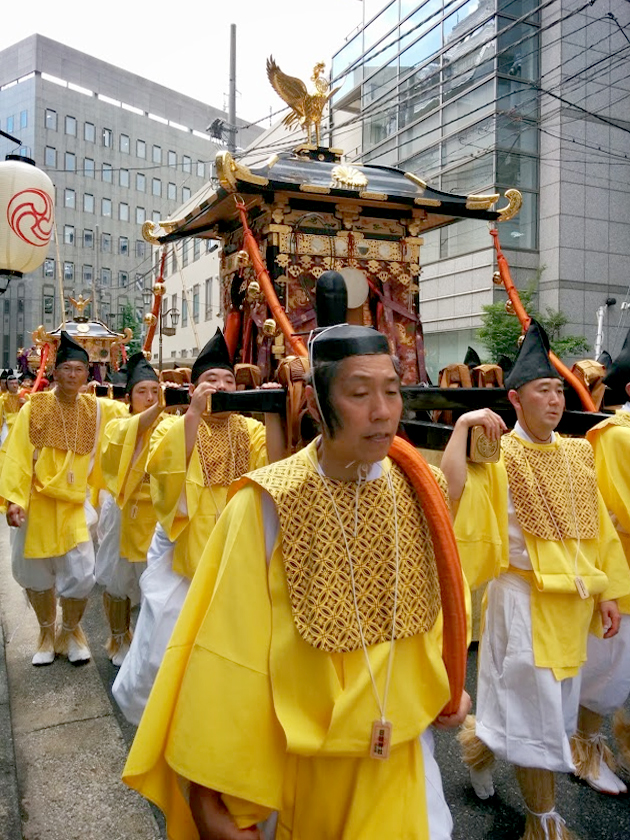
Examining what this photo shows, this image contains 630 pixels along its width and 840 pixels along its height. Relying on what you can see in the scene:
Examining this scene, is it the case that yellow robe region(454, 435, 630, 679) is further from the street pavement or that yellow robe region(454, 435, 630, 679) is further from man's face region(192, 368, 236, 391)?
man's face region(192, 368, 236, 391)

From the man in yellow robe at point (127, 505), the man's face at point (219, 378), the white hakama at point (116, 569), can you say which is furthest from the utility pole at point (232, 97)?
the man's face at point (219, 378)

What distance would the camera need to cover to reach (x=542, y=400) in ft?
9.38

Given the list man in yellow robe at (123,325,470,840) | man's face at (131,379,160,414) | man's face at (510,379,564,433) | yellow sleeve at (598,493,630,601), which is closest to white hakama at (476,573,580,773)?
yellow sleeve at (598,493,630,601)

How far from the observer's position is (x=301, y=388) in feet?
6.78

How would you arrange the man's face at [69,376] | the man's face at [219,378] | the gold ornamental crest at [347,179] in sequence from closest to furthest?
the man's face at [219,378] < the man's face at [69,376] < the gold ornamental crest at [347,179]

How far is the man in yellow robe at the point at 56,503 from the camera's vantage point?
4.79 meters

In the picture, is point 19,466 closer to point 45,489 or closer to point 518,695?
point 45,489

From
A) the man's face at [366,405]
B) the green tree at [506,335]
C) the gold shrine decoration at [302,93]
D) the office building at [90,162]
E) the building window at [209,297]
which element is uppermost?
the office building at [90,162]

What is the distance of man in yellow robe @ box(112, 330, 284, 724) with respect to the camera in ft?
9.80

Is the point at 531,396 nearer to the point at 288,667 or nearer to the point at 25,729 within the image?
the point at 288,667

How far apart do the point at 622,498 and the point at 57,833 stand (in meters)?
3.05

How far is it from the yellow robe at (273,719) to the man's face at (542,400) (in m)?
1.55

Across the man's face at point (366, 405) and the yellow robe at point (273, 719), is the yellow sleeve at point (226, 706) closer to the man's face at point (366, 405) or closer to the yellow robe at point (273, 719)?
the yellow robe at point (273, 719)

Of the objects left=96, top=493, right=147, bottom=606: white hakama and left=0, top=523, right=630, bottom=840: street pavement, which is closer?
left=0, top=523, right=630, bottom=840: street pavement
